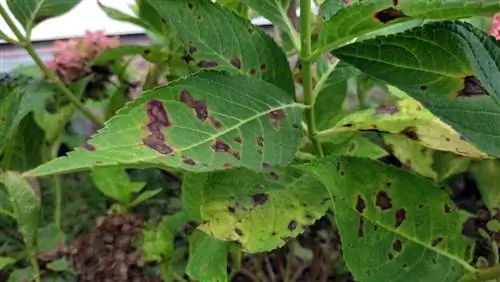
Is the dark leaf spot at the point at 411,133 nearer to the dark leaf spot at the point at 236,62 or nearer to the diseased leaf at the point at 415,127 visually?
the diseased leaf at the point at 415,127

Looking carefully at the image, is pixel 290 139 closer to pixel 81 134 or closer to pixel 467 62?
pixel 467 62

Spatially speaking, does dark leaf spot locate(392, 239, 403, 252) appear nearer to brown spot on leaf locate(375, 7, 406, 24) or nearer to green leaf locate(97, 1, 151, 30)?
brown spot on leaf locate(375, 7, 406, 24)

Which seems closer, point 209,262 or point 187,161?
point 187,161

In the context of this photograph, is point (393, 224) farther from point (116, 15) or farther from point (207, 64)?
point (116, 15)

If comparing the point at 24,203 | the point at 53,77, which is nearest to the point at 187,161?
the point at 24,203

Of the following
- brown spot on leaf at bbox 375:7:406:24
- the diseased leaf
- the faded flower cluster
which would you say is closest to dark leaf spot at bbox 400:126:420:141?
the diseased leaf

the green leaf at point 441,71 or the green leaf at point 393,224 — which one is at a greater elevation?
the green leaf at point 441,71

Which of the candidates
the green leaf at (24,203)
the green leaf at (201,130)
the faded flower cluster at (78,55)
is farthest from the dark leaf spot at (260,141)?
the faded flower cluster at (78,55)
